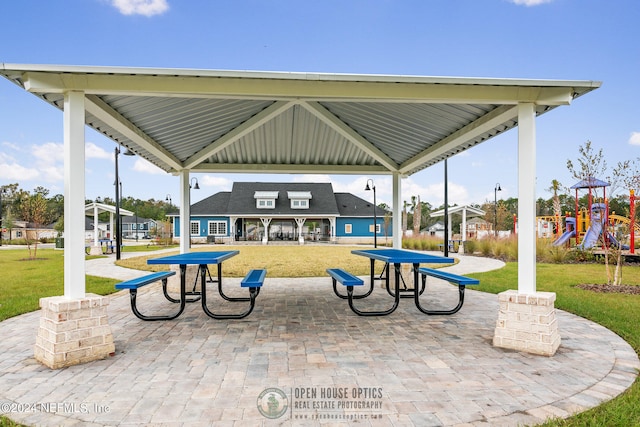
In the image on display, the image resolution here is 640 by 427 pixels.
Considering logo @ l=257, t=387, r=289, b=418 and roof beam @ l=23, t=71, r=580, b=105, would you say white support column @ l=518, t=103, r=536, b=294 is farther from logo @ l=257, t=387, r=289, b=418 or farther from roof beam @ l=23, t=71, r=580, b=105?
logo @ l=257, t=387, r=289, b=418

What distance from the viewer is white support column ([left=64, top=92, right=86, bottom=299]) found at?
3.92 meters

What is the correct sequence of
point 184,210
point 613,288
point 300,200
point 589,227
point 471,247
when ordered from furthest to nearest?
point 300,200, point 471,247, point 589,227, point 613,288, point 184,210

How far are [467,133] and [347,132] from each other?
2.10 meters

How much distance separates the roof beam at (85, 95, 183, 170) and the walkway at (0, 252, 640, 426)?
114 inches

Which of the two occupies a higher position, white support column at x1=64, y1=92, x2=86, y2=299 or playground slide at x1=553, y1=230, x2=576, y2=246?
white support column at x1=64, y1=92, x2=86, y2=299

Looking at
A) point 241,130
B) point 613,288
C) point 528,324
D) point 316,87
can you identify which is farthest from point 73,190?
point 613,288

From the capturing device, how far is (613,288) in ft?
28.8

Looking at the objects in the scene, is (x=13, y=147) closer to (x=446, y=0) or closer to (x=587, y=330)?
(x=446, y=0)

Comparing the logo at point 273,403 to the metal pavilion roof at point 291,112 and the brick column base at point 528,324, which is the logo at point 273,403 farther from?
the metal pavilion roof at point 291,112

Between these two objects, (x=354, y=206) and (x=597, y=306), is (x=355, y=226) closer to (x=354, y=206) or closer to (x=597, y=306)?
(x=354, y=206)

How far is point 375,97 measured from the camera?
430cm

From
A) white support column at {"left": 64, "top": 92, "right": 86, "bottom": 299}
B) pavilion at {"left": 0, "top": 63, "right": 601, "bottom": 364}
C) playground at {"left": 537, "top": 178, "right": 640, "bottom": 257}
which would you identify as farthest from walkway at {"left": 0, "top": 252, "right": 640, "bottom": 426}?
playground at {"left": 537, "top": 178, "right": 640, "bottom": 257}

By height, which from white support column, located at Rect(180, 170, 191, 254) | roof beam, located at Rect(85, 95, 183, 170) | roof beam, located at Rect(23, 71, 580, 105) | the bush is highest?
roof beam, located at Rect(23, 71, 580, 105)

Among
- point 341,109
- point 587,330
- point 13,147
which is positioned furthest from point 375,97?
point 13,147
